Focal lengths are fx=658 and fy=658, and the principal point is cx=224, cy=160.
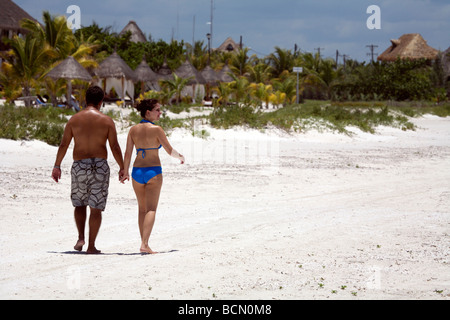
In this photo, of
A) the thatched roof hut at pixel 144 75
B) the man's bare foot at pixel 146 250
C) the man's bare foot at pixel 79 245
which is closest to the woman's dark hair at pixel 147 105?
the man's bare foot at pixel 146 250

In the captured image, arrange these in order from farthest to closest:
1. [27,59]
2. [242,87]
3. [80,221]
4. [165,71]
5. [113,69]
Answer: [165,71] < [113,69] < [242,87] < [27,59] < [80,221]

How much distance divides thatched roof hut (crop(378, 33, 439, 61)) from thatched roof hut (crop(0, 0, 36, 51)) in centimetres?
4026

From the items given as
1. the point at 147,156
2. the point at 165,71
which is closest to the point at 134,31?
the point at 165,71

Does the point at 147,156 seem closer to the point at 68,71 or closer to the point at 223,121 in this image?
the point at 223,121

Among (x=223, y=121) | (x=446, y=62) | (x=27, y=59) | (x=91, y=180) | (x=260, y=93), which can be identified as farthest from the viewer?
(x=446, y=62)

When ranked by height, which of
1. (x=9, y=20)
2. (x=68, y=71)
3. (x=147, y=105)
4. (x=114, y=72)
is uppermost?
(x=9, y=20)

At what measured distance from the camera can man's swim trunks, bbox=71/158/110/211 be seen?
5.64 m

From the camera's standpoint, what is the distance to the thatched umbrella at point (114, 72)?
38.8 metres

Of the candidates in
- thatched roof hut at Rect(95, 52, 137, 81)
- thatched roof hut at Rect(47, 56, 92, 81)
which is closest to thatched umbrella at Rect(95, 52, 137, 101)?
thatched roof hut at Rect(95, 52, 137, 81)

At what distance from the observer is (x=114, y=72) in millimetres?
38750

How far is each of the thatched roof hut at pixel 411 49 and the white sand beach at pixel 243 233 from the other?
57271mm

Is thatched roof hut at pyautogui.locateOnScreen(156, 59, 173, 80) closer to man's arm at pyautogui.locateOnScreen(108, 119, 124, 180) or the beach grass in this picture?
the beach grass

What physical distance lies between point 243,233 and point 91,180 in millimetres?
2336
